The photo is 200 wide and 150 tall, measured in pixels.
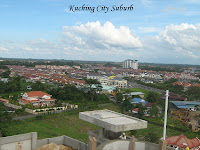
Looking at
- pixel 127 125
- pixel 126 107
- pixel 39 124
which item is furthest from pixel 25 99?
pixel 127 125

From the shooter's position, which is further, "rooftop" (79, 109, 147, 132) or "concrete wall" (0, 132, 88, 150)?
"concrete wall" (0, 132, 88, 150)

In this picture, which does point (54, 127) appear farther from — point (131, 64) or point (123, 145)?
point (131, 64)

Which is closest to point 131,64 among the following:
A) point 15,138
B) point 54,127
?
point 54,127

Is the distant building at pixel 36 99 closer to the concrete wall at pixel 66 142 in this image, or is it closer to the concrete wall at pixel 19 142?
the concrete wall at pixel 66 142

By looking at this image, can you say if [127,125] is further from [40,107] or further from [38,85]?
[38,85]

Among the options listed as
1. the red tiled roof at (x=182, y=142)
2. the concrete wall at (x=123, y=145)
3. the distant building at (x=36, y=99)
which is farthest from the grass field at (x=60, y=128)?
the concrete wall at (x=123, y=145)

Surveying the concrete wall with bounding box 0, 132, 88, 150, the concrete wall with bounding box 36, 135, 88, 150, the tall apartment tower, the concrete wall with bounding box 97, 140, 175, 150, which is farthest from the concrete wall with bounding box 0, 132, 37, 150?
the tall apartment tower

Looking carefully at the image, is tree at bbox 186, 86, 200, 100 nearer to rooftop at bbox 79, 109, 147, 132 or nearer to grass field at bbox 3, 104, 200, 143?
grass field at bbox 3, 104, 200, 143
